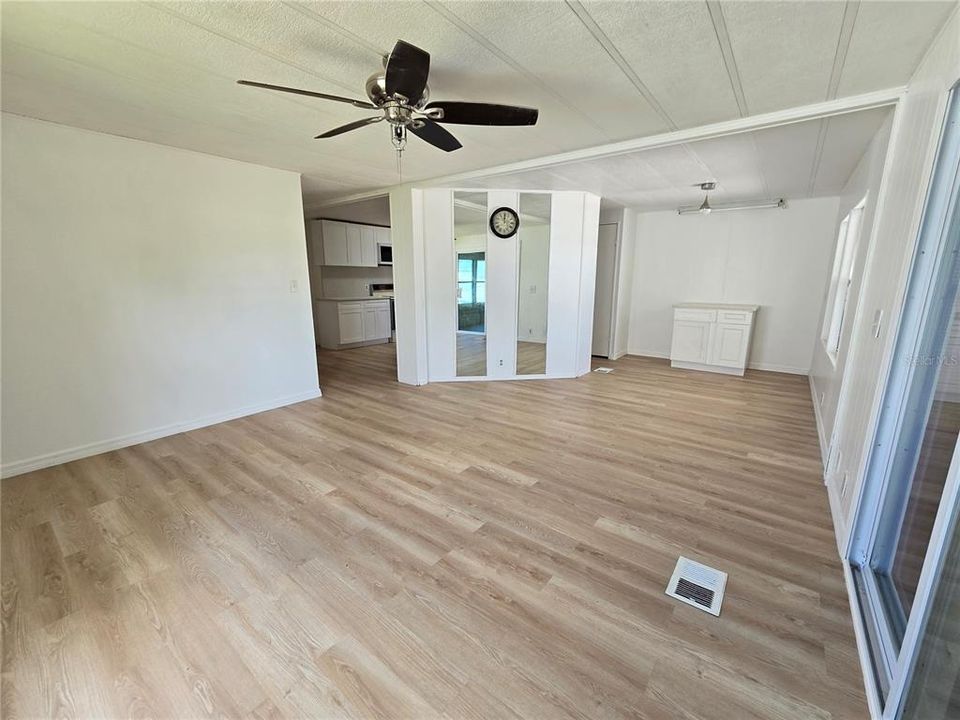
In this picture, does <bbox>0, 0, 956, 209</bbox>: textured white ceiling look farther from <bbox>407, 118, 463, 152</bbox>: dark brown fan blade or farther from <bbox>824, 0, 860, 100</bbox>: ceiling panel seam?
<bbox>407, 118, 463, 152</bbox>: dark brown fan blade

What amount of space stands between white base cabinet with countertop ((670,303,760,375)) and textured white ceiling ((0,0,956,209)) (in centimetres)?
335

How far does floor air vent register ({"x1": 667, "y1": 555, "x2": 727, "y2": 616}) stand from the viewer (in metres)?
1.64

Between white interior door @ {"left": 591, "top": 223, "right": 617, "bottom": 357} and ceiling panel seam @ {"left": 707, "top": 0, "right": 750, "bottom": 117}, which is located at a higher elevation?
ceiling panel seam @ {"left": 707, "top": 0, "right": 750, "bottom": 117}

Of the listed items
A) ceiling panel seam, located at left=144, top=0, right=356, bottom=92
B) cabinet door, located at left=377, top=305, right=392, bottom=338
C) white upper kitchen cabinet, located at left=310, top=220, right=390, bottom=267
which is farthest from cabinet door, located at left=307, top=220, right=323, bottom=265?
ceiling panel seam, located at left=144, top=0, right=356, bottom=92

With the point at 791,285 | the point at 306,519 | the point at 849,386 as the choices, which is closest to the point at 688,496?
the point at 849,386

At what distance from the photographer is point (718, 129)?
2.59 m

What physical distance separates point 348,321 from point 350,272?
44.3 inches

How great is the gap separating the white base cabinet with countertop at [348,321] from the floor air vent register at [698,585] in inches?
253

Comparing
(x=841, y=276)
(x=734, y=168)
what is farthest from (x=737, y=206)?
(x=734, y=168)

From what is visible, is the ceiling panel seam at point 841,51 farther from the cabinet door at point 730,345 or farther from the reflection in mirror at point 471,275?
the reflection in mirror at point 471,275

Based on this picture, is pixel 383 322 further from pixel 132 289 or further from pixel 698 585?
pixel 698 585

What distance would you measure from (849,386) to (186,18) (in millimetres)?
3818

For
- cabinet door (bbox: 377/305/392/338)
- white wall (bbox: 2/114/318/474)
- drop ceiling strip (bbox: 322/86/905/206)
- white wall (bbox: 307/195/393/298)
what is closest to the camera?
drop ceiling strip (bbox: 322/86/905/206)

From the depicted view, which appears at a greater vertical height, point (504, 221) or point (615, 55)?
point (615, 55)
